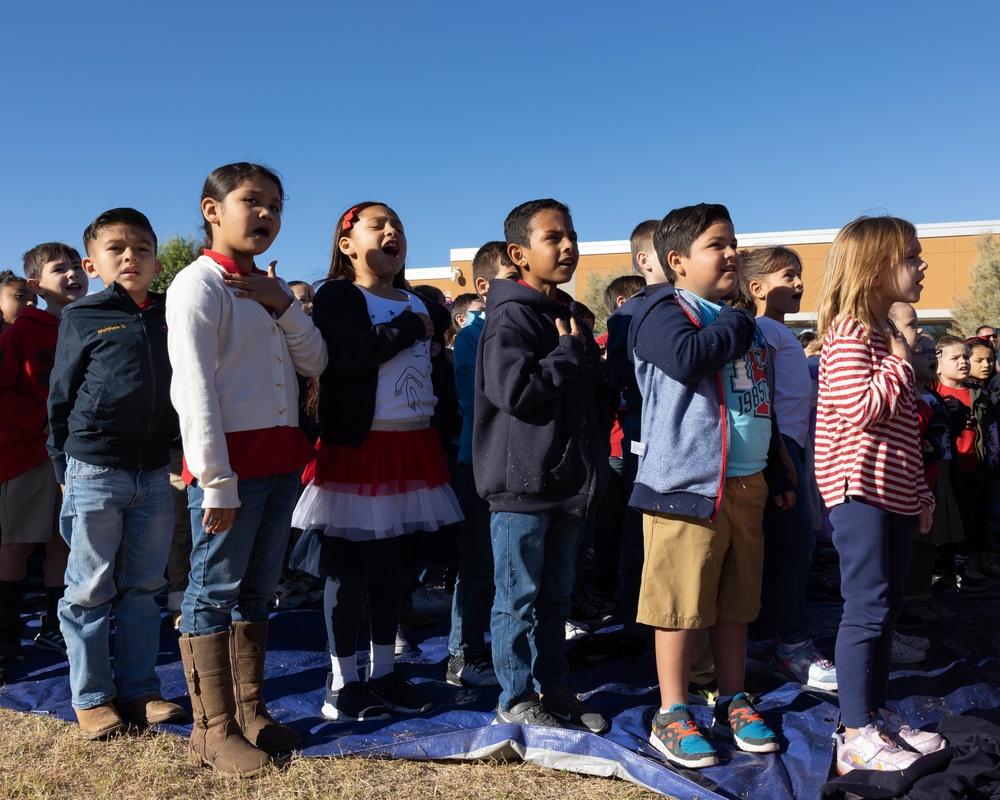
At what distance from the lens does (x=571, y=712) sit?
10.2 ft

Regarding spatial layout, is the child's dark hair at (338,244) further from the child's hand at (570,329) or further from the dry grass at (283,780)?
the dry grass at (283,780)

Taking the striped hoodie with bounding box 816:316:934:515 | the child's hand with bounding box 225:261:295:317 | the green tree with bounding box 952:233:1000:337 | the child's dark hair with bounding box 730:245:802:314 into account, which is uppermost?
the green tree with bounding box 952:233:1000:337

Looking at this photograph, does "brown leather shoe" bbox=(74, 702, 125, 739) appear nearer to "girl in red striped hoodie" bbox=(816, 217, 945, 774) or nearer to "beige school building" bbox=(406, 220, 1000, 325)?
"girl in red striped hoodie" bbox=(816, 217, 945, 774)

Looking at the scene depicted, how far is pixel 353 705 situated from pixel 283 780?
0.57 meters

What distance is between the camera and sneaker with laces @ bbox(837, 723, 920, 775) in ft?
8.60

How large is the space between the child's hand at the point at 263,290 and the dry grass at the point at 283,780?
1.61 meters

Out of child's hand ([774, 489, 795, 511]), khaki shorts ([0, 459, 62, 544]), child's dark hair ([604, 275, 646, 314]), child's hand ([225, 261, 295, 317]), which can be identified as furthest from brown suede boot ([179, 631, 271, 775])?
child's dark hair ([604, 275, 646, 314])

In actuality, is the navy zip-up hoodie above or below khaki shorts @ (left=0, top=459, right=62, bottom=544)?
above

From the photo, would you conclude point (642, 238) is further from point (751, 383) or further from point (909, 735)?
point (909, 735)

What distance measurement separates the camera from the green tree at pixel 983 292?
30266 millimetres

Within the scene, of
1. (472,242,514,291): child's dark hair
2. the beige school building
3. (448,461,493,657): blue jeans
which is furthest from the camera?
the beige school building

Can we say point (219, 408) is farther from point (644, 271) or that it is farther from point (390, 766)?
point (644, 271)

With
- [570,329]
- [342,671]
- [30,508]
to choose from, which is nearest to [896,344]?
[570,329]

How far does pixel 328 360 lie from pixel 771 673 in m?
2.41
